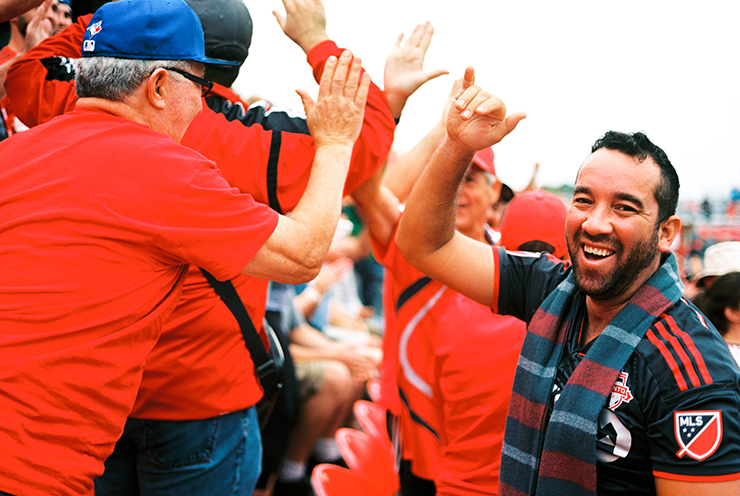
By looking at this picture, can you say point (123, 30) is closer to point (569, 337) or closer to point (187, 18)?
point (187, 18)

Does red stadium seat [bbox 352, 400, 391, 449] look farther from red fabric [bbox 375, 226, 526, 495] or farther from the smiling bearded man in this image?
the smiling bearded man

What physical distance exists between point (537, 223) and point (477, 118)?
0.99 metres

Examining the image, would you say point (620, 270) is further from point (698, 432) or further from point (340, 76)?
point (340, 76)

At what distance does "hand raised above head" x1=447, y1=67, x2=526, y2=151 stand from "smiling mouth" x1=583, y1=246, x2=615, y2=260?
391mm

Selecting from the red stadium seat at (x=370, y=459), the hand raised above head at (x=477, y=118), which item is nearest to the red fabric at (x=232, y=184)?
the hand raised above head at (x=477, y=118)

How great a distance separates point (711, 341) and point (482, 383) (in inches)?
37.8

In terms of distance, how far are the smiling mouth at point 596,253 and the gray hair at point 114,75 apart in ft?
3.90

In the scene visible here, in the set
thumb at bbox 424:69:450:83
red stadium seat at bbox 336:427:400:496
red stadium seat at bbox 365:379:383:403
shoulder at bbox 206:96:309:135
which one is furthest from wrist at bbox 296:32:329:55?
red stadium seat at bbox 365:379:383:403

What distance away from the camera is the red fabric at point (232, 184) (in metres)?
1.74

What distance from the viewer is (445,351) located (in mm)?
2295

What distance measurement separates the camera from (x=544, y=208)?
2.57 meters

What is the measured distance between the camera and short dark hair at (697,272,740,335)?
2.84 meters

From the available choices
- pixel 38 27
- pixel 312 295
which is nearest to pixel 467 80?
pixel 38 27

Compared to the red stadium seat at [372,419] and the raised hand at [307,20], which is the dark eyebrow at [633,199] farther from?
the red stadium seat at [372,419]
